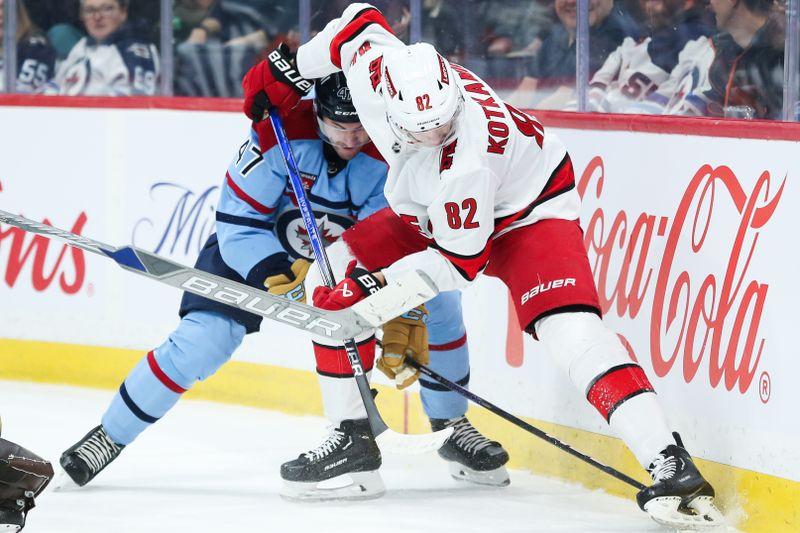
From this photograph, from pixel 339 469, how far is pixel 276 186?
72cm

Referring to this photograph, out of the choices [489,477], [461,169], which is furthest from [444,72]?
[489,477]

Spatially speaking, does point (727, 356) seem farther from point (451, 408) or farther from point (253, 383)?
point (253, 383)

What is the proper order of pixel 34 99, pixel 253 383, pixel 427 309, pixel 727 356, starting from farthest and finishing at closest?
pixel 34 99
pixel 253 383
pixel 427 309
pixel 727 356

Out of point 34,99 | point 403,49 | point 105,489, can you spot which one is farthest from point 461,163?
point 34,99

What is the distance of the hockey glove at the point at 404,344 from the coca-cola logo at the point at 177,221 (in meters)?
1.41

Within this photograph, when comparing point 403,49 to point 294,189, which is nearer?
point 403,49

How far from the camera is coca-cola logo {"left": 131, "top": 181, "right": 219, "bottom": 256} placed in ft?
15.5

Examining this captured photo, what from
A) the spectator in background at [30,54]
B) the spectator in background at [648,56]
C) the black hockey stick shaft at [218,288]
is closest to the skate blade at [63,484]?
the black hockey stick shaft at [218,288]

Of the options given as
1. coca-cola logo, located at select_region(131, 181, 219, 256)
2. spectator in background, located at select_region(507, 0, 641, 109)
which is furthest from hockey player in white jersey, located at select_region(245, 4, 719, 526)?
coca-cola logo, located at select_region(131, 181, 219, 256)

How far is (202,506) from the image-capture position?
11.1ft

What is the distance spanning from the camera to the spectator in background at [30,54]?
5.20m

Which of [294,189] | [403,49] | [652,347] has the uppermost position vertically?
[403,49]

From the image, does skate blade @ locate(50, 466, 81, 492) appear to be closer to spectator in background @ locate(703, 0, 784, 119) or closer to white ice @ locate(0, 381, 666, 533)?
white ice @ locate(0, 381, 666, 533)

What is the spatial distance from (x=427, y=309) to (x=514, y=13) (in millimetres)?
1104
